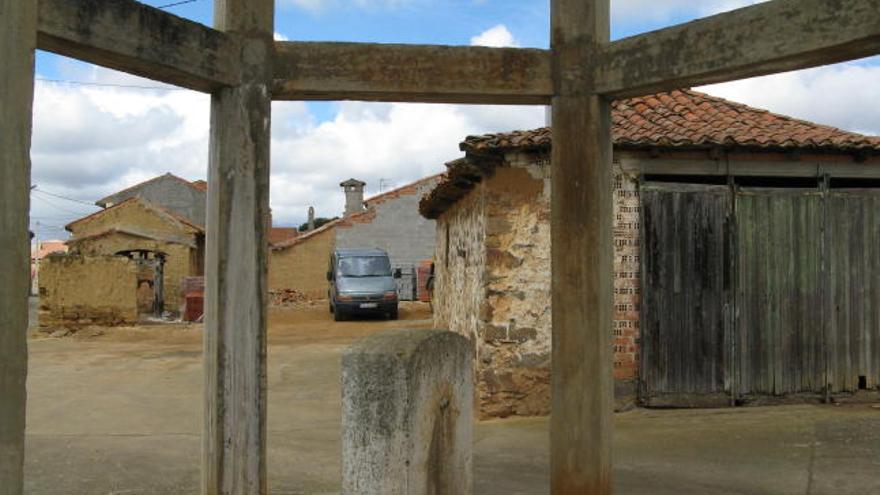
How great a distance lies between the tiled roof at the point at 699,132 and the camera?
360 inches

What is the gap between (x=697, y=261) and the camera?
960 cm

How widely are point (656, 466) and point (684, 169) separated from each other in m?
3.82

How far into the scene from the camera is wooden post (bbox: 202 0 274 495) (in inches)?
211

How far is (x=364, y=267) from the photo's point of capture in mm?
25672

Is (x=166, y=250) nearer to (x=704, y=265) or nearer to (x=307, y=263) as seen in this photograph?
(x=307, y=263)

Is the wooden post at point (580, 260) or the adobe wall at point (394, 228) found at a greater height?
the adobe wall at point (394, 228)

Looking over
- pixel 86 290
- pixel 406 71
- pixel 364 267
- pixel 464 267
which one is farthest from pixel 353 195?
pixel 406 71

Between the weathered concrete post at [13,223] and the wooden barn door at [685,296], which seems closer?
the weathered concrete post at [13,223]

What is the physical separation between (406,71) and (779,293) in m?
6.21

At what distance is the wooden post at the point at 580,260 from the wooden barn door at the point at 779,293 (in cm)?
470

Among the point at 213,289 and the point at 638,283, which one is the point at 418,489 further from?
the point at 638,283

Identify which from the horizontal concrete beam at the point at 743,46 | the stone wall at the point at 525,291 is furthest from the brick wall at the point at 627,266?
the horizontal concrete beam at the point at 743,46

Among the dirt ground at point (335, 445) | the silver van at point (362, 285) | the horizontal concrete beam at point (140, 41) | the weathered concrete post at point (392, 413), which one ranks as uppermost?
the horizontal concrete beam at point (140, 41)

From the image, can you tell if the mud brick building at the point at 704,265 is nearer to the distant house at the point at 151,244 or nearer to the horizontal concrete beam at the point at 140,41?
the horizontal concrete beam at the point at 140,41
